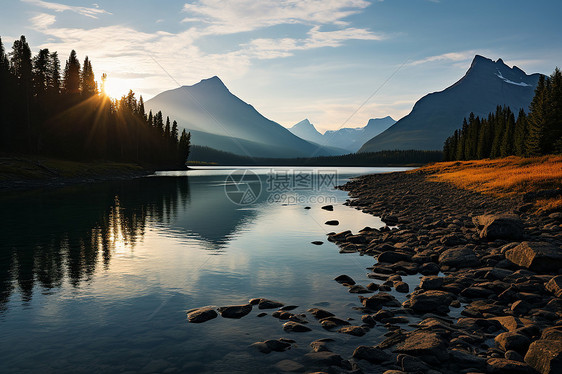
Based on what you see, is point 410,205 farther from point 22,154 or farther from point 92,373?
point 22,154

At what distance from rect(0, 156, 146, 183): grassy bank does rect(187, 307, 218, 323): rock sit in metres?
68.0

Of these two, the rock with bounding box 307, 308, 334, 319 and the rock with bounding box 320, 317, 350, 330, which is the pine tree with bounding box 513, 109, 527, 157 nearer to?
the rock with bounding box 307, 308, 334, 319

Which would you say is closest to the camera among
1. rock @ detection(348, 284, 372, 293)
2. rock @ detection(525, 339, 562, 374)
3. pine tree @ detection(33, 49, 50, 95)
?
rock @ detection(525, 339, 562, 374)

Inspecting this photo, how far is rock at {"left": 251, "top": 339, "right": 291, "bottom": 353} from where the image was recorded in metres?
10.1

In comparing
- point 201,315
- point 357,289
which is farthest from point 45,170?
point 357,289

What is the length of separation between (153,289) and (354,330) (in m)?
9.02

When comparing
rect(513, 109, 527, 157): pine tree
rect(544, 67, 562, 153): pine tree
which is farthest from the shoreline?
rect(513, 109, 527, 157): pine tree

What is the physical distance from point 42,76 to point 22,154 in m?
28.3

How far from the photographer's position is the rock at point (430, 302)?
494 inches

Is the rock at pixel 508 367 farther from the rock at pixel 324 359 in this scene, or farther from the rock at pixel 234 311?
the rock at pixel 234 311

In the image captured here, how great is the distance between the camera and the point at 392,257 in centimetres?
1953

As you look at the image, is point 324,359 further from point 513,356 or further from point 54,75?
point 54,75

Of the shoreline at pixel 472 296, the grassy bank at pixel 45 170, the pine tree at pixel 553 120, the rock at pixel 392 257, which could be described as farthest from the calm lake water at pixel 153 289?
the pine tree at pixel 553 120

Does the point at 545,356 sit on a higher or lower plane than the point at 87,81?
lower
